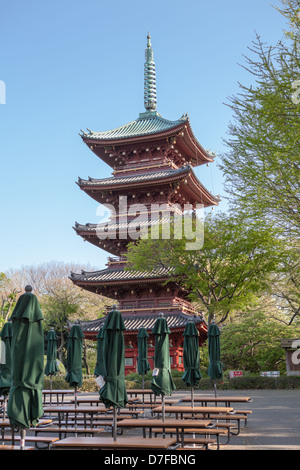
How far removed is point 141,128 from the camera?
111 ft

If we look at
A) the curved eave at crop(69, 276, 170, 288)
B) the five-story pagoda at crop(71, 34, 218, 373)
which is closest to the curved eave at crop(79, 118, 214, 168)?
the five-story pagoda at crop(71, 34, 218, 373)

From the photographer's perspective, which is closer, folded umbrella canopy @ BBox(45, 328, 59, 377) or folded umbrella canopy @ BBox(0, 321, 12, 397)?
folded umbrella canopy @ BBox(0, 321, 12, 397)

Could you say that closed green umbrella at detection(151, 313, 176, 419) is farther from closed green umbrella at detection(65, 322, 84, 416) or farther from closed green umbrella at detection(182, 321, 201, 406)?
closed green umbrella at detection(65, 322, 84, 416)

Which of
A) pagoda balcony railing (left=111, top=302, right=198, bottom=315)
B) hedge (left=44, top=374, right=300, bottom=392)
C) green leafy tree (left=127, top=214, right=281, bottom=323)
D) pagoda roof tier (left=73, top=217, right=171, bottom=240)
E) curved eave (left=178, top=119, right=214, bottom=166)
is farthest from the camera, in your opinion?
curved eave (left=178, top=119, right=214, bottom=166)

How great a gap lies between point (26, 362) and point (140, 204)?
2562cm

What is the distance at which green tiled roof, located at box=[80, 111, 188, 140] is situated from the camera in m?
31.2

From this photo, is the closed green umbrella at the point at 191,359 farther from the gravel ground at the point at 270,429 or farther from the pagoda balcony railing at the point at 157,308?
the pagoda balcony railing at the point at 157,308

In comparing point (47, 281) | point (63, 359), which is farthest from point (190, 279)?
point (47, 281)

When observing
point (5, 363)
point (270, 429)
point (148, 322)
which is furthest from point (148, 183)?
point (270, 429)

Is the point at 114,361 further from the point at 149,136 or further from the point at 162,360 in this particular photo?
the point at 149,136

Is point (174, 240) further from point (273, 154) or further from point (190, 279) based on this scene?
point (273, 154)

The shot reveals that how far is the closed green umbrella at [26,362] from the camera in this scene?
617cm

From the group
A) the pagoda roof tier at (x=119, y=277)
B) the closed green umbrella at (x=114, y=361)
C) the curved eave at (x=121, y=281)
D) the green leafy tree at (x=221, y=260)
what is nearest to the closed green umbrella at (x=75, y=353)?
the closed green umbrella at (x=114, y=361)
